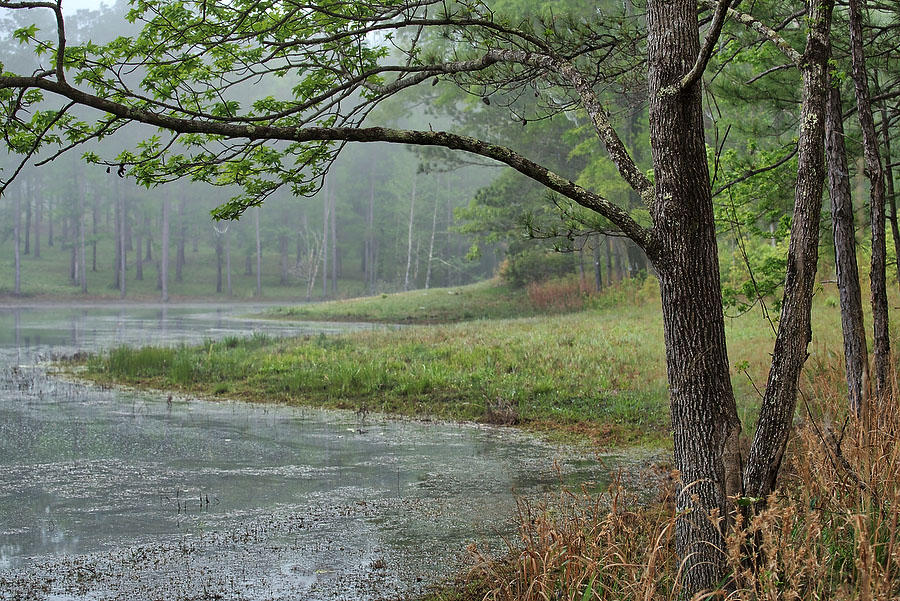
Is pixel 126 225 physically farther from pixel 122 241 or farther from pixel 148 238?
pixel 122 241

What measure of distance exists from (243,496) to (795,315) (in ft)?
18.0

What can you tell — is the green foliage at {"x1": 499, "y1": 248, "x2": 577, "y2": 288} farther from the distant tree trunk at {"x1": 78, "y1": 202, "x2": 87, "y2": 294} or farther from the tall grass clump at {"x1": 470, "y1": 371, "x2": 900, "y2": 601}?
the tall grass clump at {"x1": 470, "y1": 371, "x2": 900, "y2": 601}

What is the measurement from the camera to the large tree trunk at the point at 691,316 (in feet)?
13.6

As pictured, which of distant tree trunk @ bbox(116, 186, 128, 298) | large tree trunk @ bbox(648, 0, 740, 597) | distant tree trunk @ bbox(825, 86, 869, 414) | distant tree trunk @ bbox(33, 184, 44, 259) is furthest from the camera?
distant tree trunk @ bbox(33, 184, 44, 259)

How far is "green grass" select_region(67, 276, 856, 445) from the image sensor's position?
1166 centimetres

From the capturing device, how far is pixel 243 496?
7.80 metres

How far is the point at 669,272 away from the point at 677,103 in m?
0.87

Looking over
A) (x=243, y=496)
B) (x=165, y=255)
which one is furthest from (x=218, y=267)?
(x=243, y=496)

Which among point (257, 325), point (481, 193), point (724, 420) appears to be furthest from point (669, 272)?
point (481, 193)

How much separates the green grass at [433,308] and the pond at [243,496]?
17.7 m

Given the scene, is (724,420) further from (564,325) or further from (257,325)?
(257,325)

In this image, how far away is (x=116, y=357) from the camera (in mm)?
16953

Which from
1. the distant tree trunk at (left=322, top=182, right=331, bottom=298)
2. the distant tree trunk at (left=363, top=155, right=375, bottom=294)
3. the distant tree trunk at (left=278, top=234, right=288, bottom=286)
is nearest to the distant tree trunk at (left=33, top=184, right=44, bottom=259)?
the distant tree trunk at (left=278, top=234, right=288, bottom=286)

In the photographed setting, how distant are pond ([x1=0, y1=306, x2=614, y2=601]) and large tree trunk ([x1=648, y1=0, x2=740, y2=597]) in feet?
7.07
